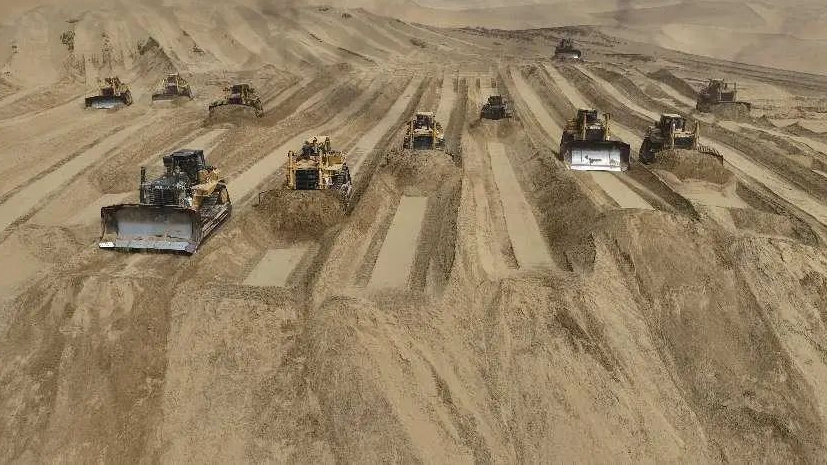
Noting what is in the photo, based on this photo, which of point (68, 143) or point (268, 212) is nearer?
point (268, 212)

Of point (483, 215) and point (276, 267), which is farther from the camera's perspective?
point (483, 215)

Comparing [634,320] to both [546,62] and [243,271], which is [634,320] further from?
[546,62]

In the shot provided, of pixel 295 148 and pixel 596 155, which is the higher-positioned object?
pixel 596 155

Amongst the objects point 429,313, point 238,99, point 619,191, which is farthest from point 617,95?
point 429,313

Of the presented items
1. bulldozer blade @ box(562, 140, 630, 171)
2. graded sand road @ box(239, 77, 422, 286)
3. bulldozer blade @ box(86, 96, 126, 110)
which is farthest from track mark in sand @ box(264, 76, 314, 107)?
bulldozer blade @ box(562, 140, 630, 171)

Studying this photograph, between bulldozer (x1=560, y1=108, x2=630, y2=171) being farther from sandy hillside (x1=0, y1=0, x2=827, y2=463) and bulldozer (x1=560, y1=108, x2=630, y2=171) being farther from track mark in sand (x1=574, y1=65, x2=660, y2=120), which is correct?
track mark in sand (x1=574, y1=65, x2=660, y2=120)

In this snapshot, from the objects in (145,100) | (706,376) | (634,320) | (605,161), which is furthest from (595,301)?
(145,100)

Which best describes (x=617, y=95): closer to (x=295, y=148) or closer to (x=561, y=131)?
(x=561, y=131)
